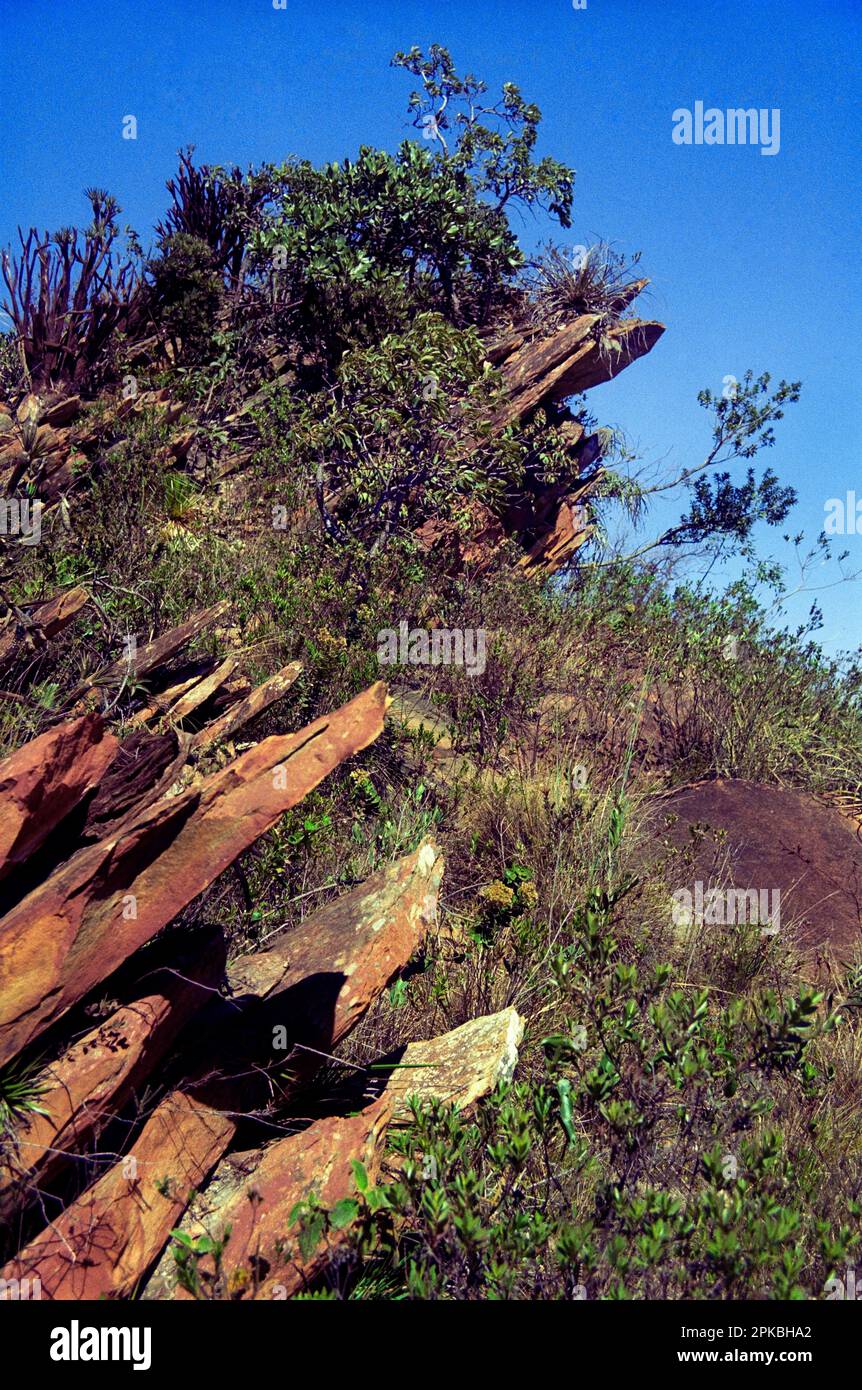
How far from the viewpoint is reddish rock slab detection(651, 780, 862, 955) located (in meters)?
6.22

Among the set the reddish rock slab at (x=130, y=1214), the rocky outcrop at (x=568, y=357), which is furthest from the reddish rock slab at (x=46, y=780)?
the rocky outcrop at (x=568, y=357)

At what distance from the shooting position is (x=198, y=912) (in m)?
4.93

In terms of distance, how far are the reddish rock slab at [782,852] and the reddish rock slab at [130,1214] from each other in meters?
3.36

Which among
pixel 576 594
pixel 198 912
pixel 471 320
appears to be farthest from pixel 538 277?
pixel 198 912

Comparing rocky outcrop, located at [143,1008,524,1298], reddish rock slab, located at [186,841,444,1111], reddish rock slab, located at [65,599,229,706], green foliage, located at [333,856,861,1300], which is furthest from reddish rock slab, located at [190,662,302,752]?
green foliage, located at [333,856,861,1300]

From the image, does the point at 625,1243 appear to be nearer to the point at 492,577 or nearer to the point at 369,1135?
the point at 369,1135

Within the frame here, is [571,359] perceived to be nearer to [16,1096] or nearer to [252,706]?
[252,706]

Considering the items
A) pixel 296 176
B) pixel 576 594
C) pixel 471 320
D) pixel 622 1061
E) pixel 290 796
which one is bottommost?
pixel 622 1061

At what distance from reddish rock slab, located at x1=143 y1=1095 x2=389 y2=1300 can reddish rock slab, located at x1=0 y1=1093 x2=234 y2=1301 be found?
9cm

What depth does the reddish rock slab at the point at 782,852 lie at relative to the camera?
6.22 metres

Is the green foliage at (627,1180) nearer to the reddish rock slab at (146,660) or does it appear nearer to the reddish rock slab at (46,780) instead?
the reddish rock slab at (46,780)

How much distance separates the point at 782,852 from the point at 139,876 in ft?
15.6

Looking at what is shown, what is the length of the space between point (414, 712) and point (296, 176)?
9.12m

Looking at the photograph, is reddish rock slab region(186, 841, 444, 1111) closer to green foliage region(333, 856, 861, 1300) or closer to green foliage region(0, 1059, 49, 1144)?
green foliage region(333, 856, 861, 1300)
